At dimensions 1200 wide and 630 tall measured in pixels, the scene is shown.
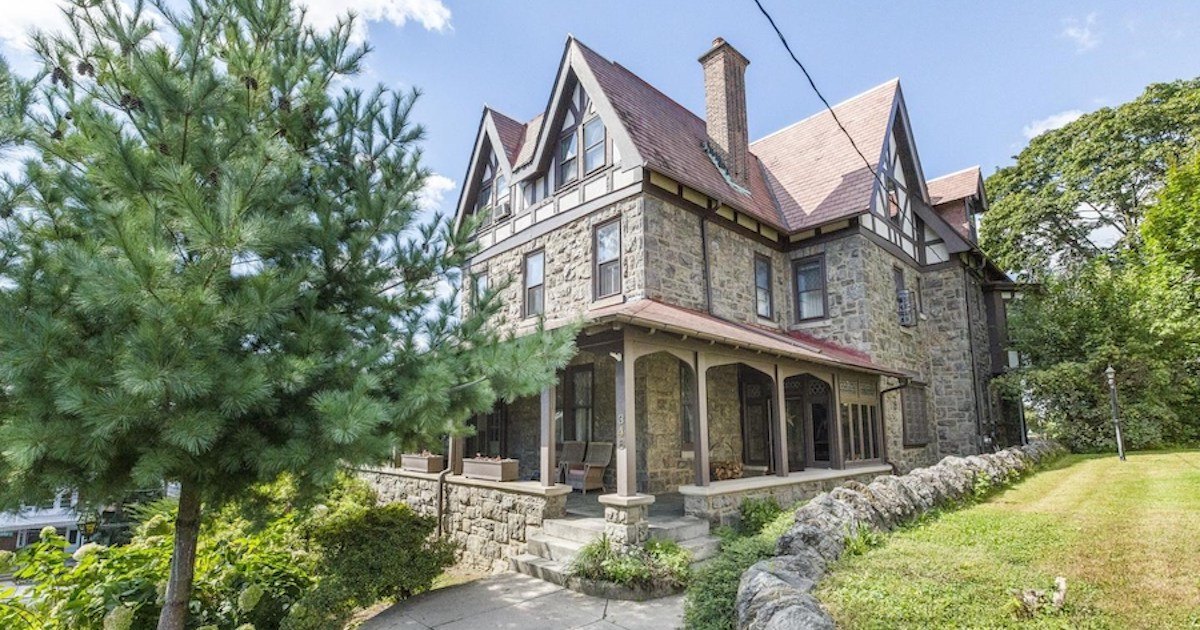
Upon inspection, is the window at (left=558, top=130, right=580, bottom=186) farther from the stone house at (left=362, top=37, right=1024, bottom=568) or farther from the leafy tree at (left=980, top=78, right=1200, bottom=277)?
the leafy tree at (left=980, top=78, right=1200, bottom=277)

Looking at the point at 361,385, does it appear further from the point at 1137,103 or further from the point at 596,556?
the point at 1137,103

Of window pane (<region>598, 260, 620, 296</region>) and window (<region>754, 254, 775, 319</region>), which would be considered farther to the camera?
window (<region>754, 254, 775, 319</region>)

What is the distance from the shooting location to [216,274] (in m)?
3.46

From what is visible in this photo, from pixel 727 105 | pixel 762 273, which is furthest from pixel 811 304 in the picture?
pixel 727 105

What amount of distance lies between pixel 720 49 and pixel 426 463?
11.0 metres

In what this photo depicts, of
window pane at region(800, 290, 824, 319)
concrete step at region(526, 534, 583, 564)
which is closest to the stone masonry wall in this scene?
concrete step at region(526, 534, 583, 564)

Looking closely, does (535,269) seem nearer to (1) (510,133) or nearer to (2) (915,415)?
(1) (510,133)

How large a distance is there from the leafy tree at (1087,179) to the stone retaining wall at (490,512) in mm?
23755

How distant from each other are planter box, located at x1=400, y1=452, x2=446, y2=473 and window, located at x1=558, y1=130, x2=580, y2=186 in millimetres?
6218

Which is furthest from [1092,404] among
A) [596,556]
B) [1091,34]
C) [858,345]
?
[596,556]

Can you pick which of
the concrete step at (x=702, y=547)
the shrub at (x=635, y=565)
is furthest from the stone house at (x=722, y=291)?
the shrub at (x=635, y=565)

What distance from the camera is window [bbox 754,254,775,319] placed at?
43.1 feet

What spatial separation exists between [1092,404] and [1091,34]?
11.9m

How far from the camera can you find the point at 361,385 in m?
3.75
